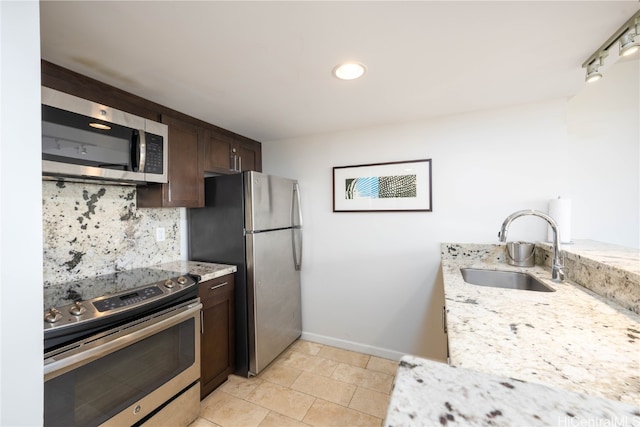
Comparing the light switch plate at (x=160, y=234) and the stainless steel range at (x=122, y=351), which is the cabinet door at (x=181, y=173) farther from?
the stainless steel range at (x=122, y=351)

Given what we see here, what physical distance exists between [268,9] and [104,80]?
1154mm

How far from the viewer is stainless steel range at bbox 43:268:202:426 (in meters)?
1.08

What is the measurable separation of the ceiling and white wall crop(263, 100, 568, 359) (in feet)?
0.92

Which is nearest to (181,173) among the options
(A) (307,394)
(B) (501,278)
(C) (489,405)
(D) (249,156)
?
(D) (249,156)

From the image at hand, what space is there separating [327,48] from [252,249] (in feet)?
4.78

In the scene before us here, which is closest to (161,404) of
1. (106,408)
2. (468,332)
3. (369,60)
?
(106,408)

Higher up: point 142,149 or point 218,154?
point 218,154

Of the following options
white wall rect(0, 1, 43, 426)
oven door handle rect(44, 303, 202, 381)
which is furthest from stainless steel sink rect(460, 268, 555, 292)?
white wall rect(0, 1, 43, 426)

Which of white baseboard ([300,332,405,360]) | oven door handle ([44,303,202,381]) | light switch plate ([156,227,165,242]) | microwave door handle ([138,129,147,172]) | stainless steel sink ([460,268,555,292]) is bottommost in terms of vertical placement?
white baseboard ([300,332,405,360])

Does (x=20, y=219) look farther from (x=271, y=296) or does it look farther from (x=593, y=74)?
(x=593, y=74)

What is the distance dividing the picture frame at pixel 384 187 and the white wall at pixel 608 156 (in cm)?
103

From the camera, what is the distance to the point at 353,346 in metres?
2.53

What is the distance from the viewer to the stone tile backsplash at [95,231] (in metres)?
1.54

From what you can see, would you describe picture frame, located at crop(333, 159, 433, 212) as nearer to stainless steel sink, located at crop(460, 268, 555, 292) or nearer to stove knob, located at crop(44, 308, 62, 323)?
stainless steel sink, located at crop(460, 268, 555, 292)
